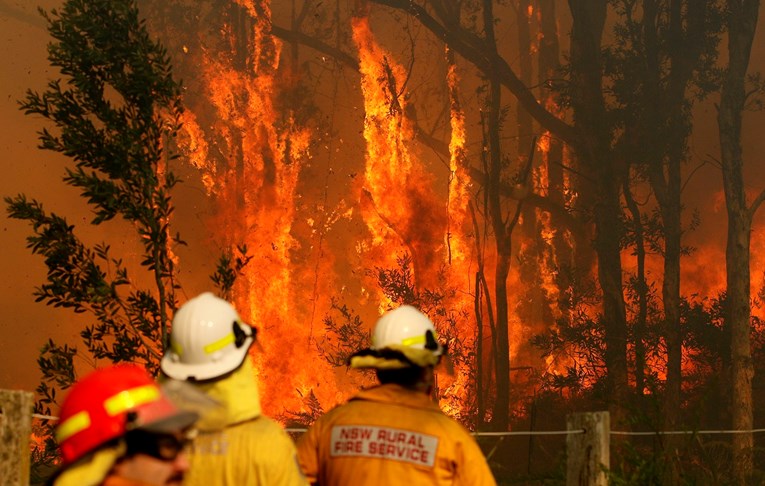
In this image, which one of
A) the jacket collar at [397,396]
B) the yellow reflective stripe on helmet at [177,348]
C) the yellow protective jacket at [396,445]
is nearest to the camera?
the yellow reflective stripe on helmet at [177,348]

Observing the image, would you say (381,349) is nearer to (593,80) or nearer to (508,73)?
(593,80)

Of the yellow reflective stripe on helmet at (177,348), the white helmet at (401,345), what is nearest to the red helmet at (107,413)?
the yellow reflective stripe on helmet at (177,348)

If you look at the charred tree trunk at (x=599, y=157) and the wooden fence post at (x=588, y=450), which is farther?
Answer: the charred tree trunk at (x=599, y=157)

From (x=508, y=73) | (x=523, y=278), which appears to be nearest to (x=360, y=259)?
(x=523, y=278)

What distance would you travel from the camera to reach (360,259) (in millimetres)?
34000

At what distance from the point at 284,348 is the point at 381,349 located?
93.1ft

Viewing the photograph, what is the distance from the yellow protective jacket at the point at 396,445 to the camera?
3.94 metres

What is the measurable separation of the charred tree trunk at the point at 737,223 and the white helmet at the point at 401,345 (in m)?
17.7

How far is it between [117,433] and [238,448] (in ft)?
4.47

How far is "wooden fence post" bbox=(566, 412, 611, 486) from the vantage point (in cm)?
653

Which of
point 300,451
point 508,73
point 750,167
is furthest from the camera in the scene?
point 750,167

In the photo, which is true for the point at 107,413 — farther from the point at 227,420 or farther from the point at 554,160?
the point at 554,160

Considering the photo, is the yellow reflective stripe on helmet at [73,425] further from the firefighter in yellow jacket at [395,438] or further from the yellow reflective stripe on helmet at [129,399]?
the firefighter in yellow jacket at [395,438]

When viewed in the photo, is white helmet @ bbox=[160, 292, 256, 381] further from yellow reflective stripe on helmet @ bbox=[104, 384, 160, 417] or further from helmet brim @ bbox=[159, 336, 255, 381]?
yellow reflective stripe on helmet @ bbox=[104, 384, 160, 417]
